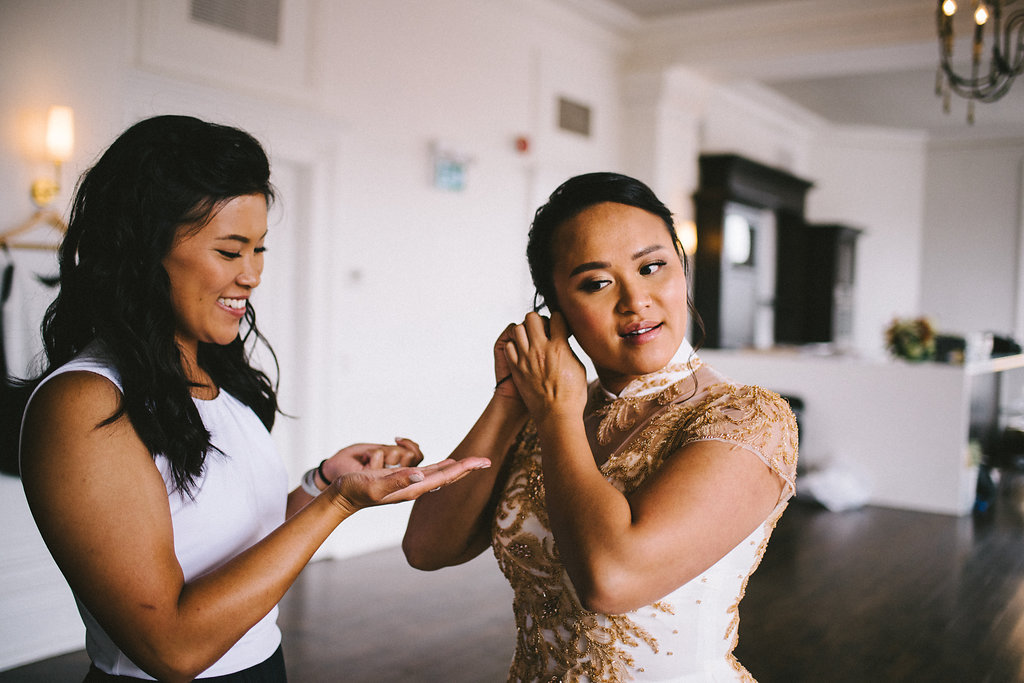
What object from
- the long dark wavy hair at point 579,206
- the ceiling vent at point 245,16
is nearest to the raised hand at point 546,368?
the long dark wavy hair at point 579,206

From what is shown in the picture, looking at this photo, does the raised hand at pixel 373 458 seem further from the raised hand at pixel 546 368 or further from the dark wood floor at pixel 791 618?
the dark wood floor at pixel 791 618

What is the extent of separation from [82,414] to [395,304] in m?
4.18

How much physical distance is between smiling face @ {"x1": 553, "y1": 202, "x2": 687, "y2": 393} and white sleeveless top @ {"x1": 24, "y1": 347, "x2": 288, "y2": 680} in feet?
1.99

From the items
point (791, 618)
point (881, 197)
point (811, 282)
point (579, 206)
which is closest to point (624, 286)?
point (579, 206)

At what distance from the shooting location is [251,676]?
1.39 meters

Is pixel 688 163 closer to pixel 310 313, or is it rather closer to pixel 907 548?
pixel 907 548

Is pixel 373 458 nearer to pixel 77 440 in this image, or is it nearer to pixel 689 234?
pixel 77 440

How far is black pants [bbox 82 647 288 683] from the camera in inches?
50.8

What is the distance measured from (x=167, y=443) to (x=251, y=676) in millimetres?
435

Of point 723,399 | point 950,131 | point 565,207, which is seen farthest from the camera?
point 950,131

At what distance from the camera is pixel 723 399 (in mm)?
1298

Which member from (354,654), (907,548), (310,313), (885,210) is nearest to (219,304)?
(354,654)

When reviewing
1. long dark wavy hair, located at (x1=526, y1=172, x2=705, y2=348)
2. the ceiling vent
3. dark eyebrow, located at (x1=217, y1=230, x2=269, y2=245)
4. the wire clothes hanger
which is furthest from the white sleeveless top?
the ceiling vent

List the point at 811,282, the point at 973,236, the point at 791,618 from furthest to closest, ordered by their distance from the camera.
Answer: the point at 973,236, the point at 811,282, the point at 791,618
